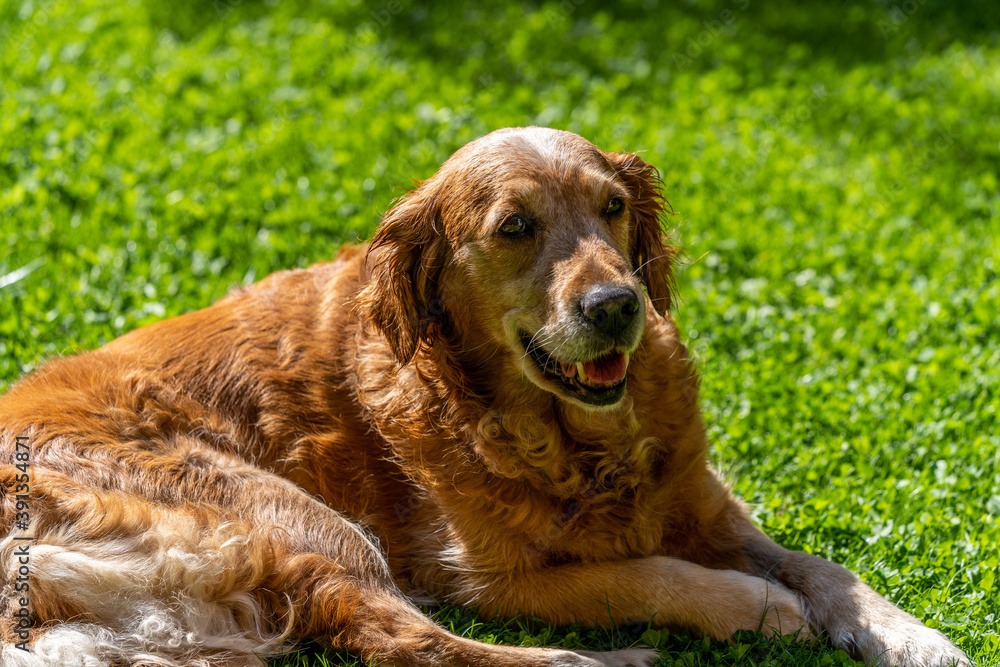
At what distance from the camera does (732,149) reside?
750 cm

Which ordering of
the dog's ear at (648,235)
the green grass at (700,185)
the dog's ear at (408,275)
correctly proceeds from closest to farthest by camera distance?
A: the dog's ear at (408,275) < the dog's ear at (648,235) < the green grass at (700,185)

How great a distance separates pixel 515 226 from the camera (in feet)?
12.1

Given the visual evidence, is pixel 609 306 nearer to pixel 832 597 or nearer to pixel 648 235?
pixel 648 235

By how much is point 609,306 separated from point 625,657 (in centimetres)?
132

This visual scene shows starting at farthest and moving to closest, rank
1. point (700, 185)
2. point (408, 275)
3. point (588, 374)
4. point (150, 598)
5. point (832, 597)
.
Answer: point (700, 185) → point (408, 275) → point (832, 597) → point (588, 374) → point (150, 598)

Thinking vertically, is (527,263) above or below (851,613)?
above

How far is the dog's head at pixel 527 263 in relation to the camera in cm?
349

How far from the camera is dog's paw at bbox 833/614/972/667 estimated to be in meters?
3.45

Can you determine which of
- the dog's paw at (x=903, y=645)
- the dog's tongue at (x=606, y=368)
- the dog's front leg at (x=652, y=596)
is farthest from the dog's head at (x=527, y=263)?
the dog's paw at (x=903, y=645)

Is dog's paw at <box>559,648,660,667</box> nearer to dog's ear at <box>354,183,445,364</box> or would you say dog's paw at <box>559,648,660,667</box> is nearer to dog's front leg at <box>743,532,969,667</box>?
dog's front leg at <box>743,532,969,667</box>

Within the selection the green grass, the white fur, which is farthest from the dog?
the green grass

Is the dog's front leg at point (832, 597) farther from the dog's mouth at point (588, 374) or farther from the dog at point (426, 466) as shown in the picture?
the dog's mouth at point (588, 374)

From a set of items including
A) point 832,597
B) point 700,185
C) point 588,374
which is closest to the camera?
point 588,374

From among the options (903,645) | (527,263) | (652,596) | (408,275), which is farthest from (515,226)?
(903,645)
